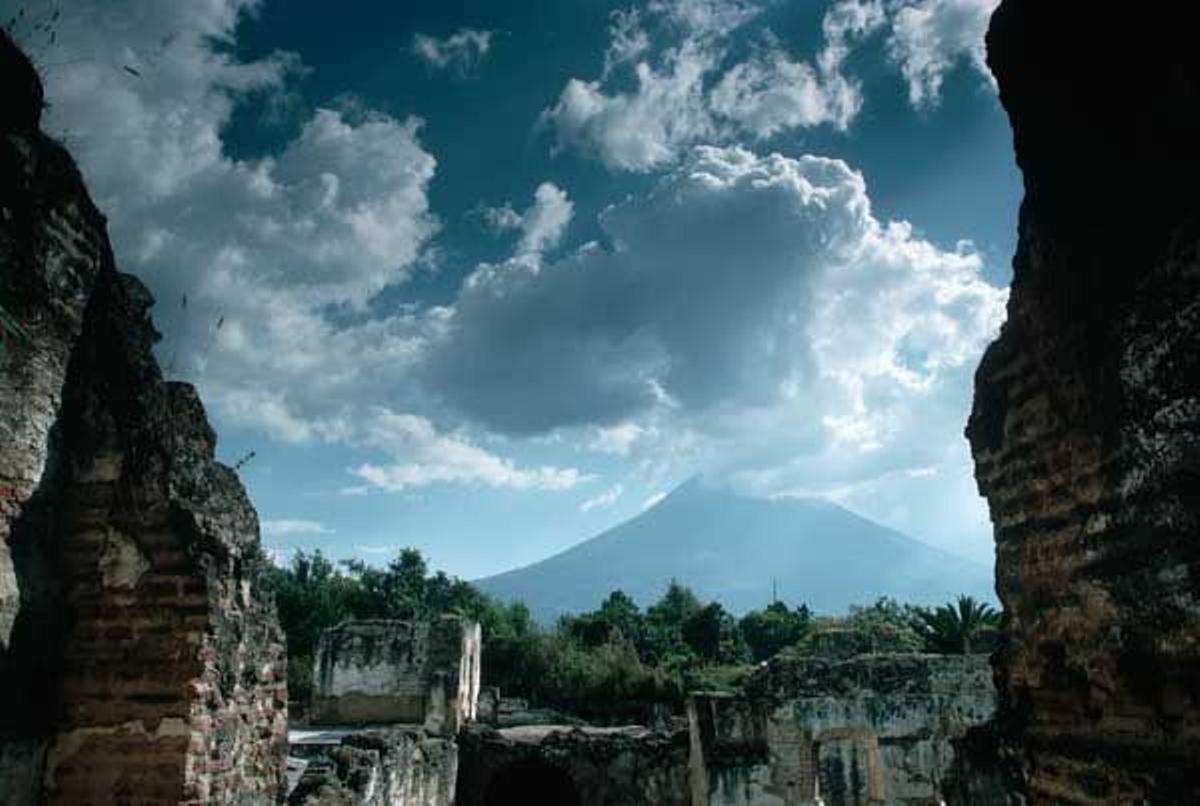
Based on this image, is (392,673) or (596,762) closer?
(596,762)

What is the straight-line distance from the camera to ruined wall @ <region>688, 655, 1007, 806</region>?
1455 cm

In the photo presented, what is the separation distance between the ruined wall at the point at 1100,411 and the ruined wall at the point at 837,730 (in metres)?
10.9

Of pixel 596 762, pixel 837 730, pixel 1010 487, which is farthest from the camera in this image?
pixel 596 762

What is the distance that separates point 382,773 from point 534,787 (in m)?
13.9

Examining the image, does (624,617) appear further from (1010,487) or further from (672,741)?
(1010,487)

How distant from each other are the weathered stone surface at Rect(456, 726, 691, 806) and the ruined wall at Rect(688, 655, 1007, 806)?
3518 millimetres

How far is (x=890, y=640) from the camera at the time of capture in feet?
76.0

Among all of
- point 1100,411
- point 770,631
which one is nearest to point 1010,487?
point 1100,411

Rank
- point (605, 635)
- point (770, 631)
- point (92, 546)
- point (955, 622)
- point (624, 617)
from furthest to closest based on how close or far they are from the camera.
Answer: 1. point (624, 617)
2. point (770, 631)
3. point (605, 635)
4. point (955, 622)
5. point (92, 546)

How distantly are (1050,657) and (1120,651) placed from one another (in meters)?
0.58

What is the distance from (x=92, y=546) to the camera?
4.62 meters

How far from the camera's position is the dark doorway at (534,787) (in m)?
22.5

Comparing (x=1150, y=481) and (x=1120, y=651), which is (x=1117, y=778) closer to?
(x=1120, y=651)

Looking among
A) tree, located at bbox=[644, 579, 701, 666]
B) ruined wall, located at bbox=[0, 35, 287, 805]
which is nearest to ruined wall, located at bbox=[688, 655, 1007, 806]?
ruined wall, located at bbox=[0, 35, 287, 805]
